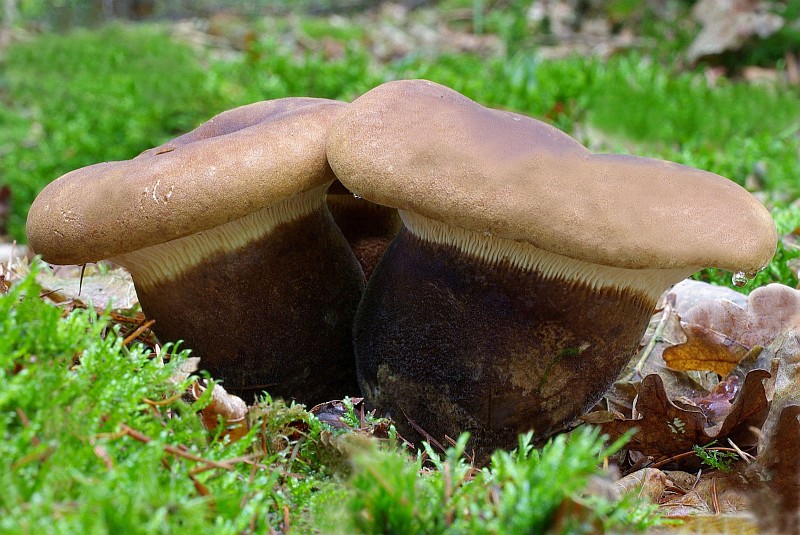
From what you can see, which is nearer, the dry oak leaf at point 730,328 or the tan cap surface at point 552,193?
the tan cap surface at point 552,193

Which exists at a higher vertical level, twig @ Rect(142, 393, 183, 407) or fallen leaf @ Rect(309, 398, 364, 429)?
twig @ Rect(142, 393, 183, 407)

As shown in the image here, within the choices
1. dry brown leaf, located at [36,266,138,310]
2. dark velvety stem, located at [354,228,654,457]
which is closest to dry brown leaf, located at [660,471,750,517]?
dark velvety stem, located at [354,228,654,457]

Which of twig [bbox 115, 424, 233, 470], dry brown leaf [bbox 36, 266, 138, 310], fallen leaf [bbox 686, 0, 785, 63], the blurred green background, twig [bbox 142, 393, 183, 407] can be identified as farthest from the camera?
fallen leaf [bbox 686, 0, 785, 63]

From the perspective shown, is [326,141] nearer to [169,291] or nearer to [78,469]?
[169,291]

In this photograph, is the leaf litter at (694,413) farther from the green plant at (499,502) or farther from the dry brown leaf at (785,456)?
the green plant at (499,502)

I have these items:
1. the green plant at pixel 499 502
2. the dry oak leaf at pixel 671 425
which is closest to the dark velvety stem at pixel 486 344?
the dry oak leaf at pixel 671 425

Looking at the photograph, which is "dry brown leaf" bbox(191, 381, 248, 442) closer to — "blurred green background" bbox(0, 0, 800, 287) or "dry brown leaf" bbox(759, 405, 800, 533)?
"dry brown leaf" bbox(759, 405, 800, 533)

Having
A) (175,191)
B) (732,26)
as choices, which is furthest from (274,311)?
(732,26)
